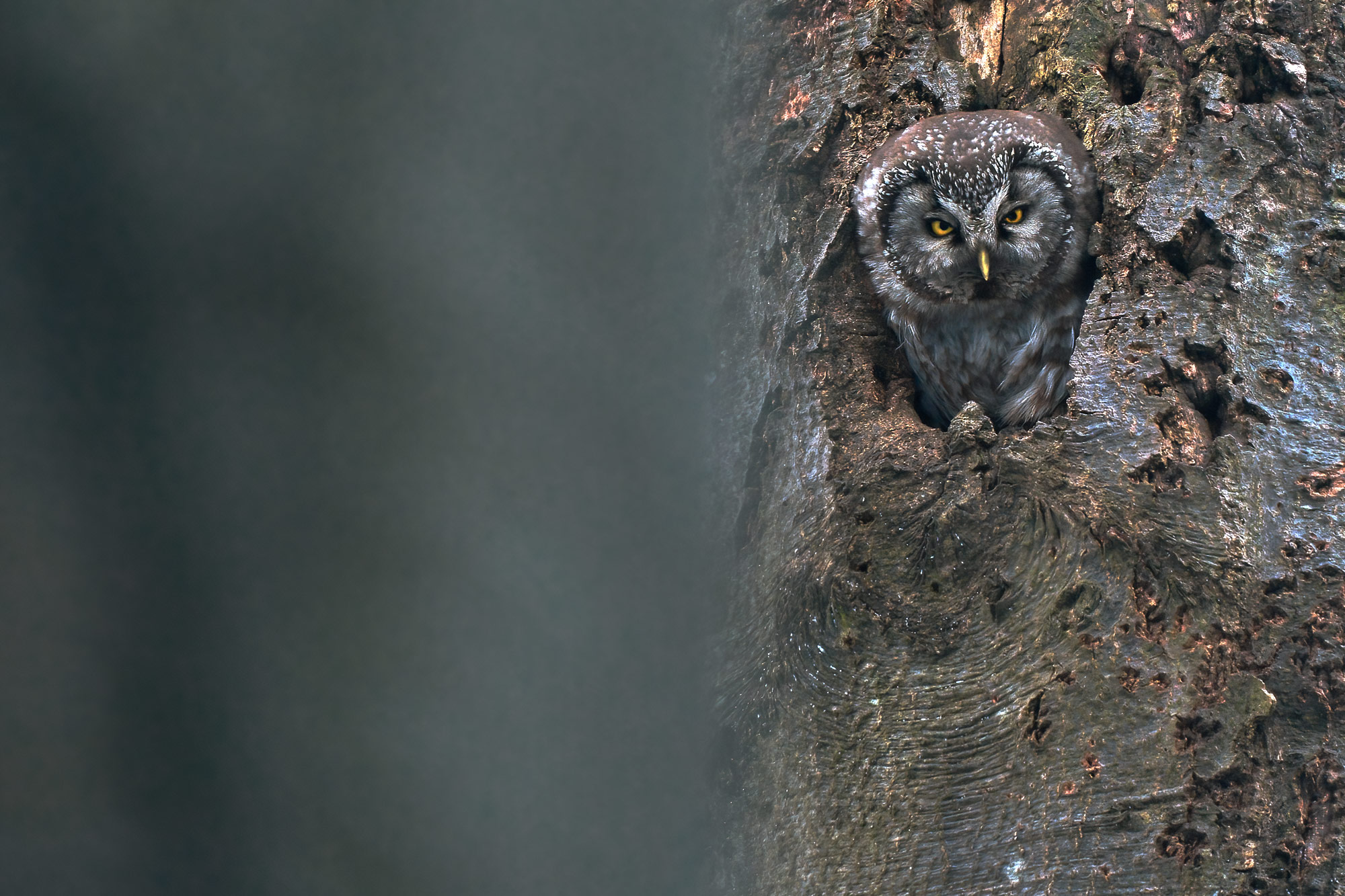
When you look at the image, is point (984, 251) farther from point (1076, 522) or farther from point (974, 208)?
point (1076, 522)

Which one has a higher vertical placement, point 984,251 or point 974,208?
point 974,208

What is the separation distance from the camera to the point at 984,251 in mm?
3818

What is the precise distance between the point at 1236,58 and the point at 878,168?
3.40 feet

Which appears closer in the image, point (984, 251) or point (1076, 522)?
point (1076, 522)

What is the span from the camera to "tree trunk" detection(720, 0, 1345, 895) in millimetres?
2002

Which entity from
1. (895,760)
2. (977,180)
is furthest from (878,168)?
(895,760)

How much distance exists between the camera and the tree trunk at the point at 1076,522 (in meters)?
2.00

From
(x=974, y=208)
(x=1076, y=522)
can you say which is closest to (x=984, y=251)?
(x=974, y=208)

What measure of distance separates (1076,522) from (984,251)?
1.83 metres

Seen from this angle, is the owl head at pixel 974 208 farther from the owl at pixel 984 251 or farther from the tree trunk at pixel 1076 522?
the tree trunk at pixel 1076 522

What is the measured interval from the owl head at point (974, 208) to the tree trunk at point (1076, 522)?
1.23 ft

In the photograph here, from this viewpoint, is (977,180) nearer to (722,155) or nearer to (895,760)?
(722,155)

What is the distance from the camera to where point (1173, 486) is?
228 centimetres


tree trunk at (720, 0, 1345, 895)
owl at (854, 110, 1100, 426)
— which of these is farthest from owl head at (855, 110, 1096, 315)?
tree trunk at (720, 0, 1345, 895)
